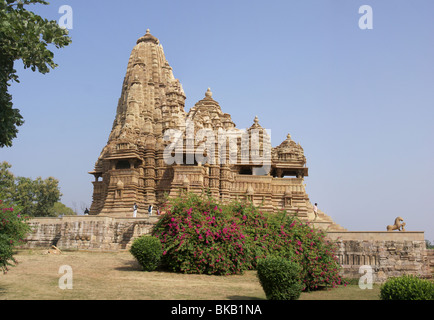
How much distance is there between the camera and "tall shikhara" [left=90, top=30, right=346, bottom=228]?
3500 cm

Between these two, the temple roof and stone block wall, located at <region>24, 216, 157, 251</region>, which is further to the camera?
the temple roof

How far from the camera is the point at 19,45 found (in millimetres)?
9805

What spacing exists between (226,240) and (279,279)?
614 cm

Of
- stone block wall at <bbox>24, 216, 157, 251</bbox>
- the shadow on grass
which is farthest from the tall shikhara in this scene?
the shadow on grass

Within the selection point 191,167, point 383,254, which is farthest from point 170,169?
point 383,254

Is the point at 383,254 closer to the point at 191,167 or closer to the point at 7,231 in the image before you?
the point at 191,167

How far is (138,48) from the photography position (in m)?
47.8

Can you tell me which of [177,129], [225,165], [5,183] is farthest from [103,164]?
[5,183]

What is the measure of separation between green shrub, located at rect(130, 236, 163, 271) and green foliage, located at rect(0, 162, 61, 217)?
36664mm

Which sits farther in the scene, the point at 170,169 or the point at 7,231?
the point at 170,169

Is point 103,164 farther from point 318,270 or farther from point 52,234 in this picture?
point 318,270

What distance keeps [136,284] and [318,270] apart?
6860mm

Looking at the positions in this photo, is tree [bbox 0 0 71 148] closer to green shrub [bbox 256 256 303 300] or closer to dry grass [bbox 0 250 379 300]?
dry grass [bbox 0 250 379 300]
